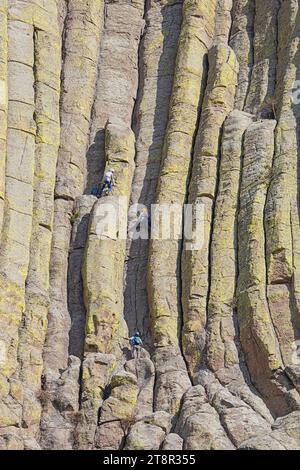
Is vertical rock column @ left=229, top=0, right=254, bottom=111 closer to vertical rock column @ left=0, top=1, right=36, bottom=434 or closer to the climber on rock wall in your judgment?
vertical rock column @ left=0, top=1, right=36, bottom=434

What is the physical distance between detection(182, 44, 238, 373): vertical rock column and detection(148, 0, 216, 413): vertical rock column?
1.13 feet

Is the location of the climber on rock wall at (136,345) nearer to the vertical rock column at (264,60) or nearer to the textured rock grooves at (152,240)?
the textured rock grooves at (152,240)

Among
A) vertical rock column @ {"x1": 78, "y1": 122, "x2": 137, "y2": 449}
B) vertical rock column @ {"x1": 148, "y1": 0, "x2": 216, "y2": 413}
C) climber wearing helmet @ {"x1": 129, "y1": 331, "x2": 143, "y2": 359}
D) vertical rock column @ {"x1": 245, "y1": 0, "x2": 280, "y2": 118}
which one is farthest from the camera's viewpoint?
vertical rock column @ {"x1": 245, "y1": 0, "x2": 280, "y2": 118}

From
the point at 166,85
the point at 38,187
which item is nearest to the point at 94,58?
the point at 166,85

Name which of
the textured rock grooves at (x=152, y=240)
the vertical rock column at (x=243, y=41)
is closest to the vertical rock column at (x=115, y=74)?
the textured rock grooves at (x=152, y=240)

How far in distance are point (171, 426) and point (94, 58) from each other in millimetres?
14885

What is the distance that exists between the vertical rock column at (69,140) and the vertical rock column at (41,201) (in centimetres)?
42

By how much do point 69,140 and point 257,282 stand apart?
9.13m

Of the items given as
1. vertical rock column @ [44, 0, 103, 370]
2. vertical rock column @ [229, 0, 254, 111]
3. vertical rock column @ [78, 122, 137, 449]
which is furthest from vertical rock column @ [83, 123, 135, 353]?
vertical rock column @ [229, 0, 254, 111]

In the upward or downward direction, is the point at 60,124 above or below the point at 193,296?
above

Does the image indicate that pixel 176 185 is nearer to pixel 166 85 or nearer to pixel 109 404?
pixel 166 85

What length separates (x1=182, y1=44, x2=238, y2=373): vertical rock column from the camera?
50.7 m

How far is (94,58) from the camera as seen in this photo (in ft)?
189

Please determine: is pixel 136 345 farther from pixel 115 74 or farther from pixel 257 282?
pixel 115 74
